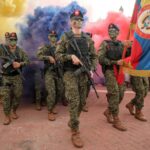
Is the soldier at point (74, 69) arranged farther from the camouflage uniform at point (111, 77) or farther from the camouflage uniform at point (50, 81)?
the camouflage uniform at point (50, 81)

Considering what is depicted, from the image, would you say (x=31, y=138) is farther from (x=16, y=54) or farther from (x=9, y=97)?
(x=16, y=54)

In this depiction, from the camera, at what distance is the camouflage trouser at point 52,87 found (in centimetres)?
700

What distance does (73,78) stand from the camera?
17.7 feet

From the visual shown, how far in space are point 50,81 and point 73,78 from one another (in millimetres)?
1712

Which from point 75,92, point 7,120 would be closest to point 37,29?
point 7,120

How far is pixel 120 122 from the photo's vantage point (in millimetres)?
6234

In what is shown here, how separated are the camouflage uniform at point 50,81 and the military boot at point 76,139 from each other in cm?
161

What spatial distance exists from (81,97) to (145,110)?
8.25 ft

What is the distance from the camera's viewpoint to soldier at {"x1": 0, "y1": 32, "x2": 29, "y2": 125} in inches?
263

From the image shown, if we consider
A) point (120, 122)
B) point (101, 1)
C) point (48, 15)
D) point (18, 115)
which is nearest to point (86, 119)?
point (120, 122)

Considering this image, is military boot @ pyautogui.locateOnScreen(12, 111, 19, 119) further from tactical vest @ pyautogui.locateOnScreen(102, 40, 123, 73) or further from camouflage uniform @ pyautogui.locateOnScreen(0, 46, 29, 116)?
tactical vest @ pyautogui.locateOnScreen(102, 40, 123, 73)

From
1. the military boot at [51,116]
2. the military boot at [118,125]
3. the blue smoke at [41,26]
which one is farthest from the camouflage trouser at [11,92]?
the military boot at [118,125]

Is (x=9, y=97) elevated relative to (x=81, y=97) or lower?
lower

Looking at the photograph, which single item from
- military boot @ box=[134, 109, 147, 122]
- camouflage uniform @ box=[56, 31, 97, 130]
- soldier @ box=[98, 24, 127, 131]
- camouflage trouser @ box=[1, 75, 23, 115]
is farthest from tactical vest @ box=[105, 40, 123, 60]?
camouflage trouser @ box=[1, 75, 23, 115]
